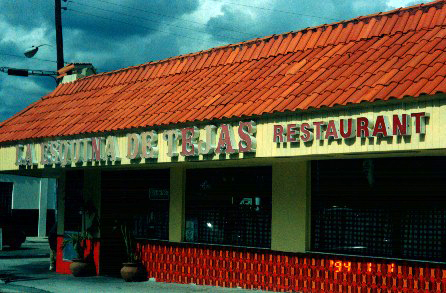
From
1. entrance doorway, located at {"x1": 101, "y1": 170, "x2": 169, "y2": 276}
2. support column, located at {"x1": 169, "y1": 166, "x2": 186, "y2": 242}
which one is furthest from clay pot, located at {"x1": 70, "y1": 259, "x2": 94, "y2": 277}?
support column, located at {"x1": 169, "y1": 166, "x2": 186, "y2": 242}

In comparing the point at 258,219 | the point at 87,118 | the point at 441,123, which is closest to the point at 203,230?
the point at 258,219

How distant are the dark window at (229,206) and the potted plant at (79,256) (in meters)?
3.46

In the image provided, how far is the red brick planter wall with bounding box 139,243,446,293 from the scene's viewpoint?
39.3 feet

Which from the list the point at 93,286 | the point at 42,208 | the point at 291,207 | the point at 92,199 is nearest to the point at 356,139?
the point at 291,207

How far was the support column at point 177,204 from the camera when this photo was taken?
55.6 feet

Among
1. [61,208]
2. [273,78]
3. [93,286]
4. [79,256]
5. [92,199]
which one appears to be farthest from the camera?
[61,208]

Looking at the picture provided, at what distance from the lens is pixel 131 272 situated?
1736 centimetres

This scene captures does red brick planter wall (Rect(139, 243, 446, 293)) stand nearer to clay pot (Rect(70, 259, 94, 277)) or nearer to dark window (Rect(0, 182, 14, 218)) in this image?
clay pot (Rect(70, 259, 94, 277))

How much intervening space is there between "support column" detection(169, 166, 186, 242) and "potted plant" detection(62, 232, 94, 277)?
2.95 m

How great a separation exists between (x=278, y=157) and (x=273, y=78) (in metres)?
2.42

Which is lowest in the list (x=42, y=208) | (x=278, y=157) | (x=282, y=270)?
(x=282, y=270)

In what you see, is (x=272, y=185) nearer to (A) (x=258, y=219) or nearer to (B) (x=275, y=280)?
(A) (x=258, y=219)

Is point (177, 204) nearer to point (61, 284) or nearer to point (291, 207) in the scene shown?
point (61, 284)

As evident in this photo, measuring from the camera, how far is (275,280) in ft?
46.7
